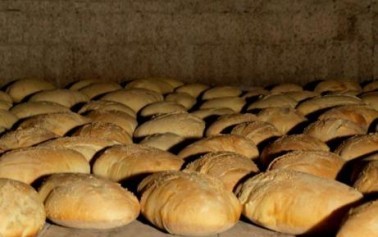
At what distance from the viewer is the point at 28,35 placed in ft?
15.6

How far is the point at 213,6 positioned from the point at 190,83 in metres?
0.59

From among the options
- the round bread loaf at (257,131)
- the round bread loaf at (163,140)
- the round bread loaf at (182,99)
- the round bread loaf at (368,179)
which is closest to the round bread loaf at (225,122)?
the round bread loaf at (257,131)

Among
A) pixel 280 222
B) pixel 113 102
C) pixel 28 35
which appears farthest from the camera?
pixel 28 35

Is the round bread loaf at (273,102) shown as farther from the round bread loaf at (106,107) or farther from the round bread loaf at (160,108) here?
the round bread loaf at (106,107)

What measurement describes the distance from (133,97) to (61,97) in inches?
17.1

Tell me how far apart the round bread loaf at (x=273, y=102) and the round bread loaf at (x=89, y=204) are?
1.63 m

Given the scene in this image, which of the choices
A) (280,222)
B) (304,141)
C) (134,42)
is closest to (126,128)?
(304,141)

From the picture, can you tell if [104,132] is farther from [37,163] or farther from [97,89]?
[97,89]

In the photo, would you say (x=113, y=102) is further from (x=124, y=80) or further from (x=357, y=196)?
(x=357, y=196)

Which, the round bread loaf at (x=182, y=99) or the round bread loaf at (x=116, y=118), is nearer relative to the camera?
the round bread loaf at (x=116, y=118)

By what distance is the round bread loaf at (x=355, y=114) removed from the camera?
3.25 meters

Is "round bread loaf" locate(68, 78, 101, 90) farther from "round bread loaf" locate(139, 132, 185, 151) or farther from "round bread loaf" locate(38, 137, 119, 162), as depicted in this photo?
"round bread loaf" locate(38, 137, 119, 162)

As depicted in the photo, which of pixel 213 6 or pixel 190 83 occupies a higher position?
pixel 213 6

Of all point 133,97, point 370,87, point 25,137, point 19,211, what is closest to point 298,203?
point 19,211
